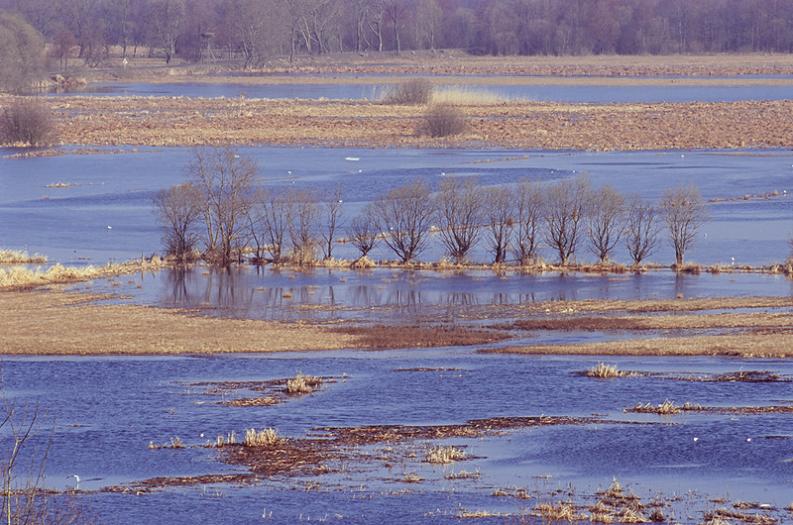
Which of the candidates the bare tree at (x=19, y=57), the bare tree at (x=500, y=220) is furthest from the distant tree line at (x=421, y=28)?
the bare tree at (x=500, y=220)

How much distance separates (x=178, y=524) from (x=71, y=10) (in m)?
189

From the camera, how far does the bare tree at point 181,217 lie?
47500 millimetres

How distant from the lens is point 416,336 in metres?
34.4

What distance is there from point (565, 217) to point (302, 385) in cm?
2007

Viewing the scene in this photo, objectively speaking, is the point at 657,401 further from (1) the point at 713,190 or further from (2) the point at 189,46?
(2) the point at 189,46

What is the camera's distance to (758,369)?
29516 millimetres

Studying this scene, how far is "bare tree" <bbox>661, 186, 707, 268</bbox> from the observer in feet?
147

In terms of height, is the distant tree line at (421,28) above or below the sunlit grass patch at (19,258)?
above

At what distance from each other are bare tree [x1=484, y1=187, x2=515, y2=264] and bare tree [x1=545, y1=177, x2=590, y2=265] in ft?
4.82

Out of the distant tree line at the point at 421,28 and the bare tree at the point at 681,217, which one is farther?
the distant tree line at the point at 421,28

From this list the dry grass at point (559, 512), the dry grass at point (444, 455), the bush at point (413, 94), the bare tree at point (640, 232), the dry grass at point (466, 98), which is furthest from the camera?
the bush at point (413, 94)

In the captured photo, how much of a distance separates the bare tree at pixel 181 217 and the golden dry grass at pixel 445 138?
33116 mm

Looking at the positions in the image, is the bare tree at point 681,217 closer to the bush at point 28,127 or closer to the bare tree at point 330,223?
the bare tree at point 330,223

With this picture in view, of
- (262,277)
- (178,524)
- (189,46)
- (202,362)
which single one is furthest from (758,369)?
(189,46)
